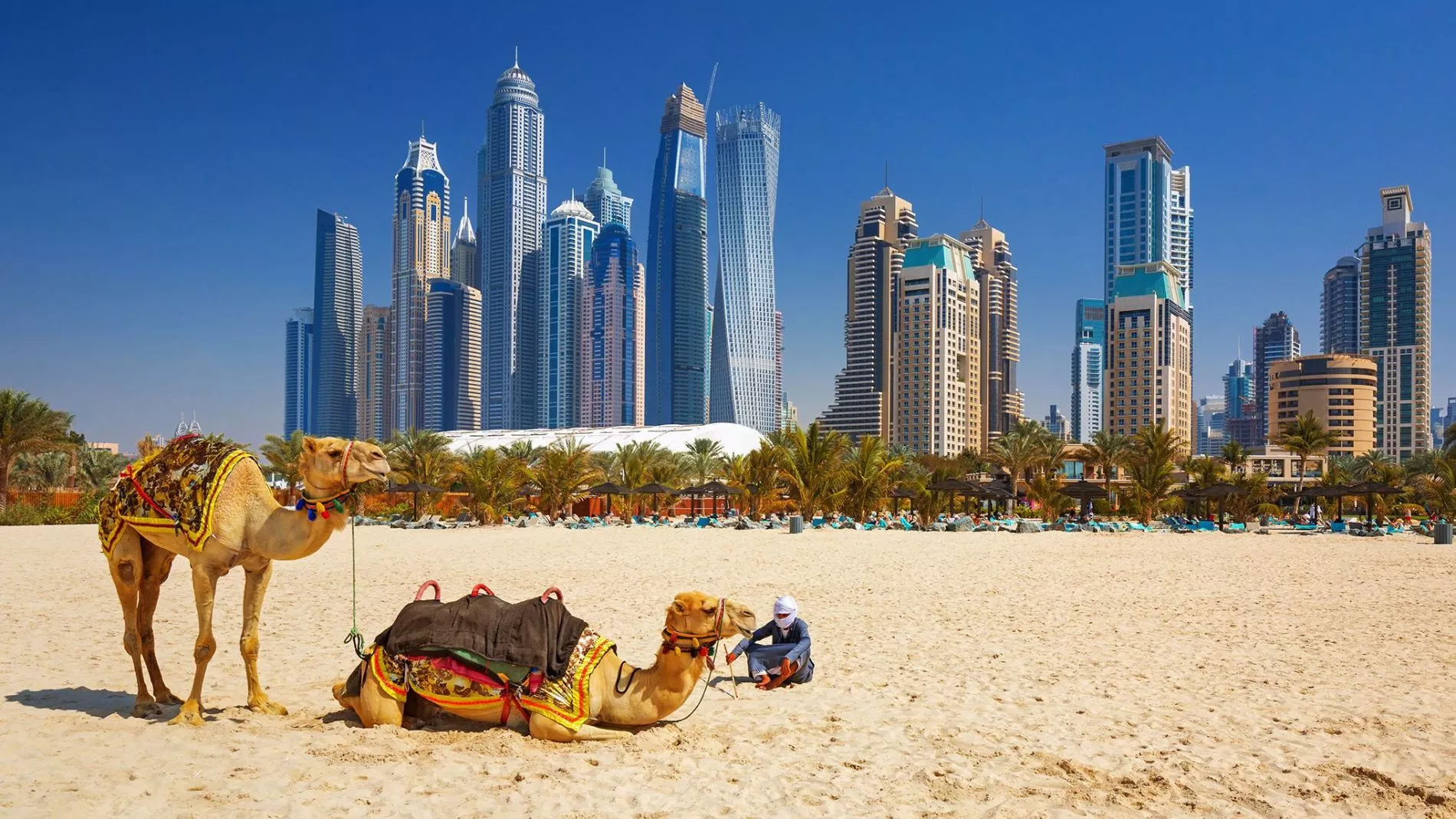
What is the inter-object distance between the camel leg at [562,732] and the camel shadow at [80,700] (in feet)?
10.3

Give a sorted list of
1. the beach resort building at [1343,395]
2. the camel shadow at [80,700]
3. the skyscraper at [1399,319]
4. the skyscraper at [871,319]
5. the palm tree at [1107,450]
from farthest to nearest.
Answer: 1. the skyscraper at [1399,319]
2. the skyscraper at [871,319]
3. the beach resort building at [1343,395]
4. the palm tree at [1107,450]
5. the camel shadow at [80,700]

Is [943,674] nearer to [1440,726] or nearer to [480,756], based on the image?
[1440,726]

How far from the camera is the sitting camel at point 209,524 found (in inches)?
234

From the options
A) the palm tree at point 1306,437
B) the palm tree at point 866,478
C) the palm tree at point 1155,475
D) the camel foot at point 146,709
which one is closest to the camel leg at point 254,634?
the camel foot at point 146,709

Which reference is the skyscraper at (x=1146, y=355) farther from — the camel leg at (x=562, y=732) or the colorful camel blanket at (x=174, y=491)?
the colorful camel blanket at (x=174, y=491)

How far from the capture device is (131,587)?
6457 mm

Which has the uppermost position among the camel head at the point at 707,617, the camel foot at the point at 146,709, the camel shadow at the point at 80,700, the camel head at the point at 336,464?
the camel head at the point at 336,464

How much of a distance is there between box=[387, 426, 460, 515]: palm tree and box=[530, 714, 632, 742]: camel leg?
31.2 m

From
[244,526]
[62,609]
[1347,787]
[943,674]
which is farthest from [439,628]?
[62,609]

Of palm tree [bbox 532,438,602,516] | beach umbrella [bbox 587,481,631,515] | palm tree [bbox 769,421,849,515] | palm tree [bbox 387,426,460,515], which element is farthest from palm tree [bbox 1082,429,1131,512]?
palm tree [bbox 387,426,460,515]

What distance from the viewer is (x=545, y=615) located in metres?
6.05

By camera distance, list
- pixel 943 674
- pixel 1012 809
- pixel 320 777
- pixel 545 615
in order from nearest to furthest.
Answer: pixel 1012 809, pixel 320 777, pixel 545 615, pixel 943 674

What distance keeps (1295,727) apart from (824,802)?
3856 mm

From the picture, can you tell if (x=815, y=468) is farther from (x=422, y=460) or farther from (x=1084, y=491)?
(x=422, y=460)
